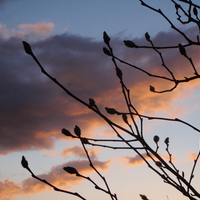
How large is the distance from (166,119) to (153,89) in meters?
0.98

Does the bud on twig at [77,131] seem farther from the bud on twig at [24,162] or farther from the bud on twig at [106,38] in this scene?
the bud on twig at [106,38]

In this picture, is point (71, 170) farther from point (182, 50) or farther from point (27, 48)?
point (182, 50)

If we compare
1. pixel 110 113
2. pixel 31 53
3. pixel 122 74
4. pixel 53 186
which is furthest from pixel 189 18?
pixel 53 186

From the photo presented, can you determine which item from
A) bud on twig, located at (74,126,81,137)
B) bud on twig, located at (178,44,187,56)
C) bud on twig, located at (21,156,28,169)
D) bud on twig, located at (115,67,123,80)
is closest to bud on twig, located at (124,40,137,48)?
bud on twig, located at (178,44,187,56)

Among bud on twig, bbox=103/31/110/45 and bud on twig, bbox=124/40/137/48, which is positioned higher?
bud on twig, bbox=124/40/137/48

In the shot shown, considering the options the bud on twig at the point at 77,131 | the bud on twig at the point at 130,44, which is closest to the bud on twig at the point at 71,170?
the bud on twig at the point at 77,131

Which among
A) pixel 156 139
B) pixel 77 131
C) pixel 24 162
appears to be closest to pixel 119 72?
A: pixel 77 131

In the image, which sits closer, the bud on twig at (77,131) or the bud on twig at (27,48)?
the bud on twig at (27,48)

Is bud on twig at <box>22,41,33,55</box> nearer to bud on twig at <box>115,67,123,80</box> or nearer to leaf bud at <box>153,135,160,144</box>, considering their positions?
bud on twig at <box>115,67,123,80</box>

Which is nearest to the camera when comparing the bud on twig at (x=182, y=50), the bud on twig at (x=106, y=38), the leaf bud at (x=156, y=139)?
the bud on twig at (x=106, y=38)

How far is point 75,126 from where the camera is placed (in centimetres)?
285

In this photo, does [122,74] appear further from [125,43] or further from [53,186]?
[53,186]

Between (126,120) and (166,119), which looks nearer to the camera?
(166,119)

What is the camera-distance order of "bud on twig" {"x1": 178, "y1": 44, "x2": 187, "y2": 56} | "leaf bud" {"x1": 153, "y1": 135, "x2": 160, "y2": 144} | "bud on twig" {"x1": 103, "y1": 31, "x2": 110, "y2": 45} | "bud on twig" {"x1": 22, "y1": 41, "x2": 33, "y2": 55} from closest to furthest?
"bud on twig" {"x1": 22, "y1": 41, "x2": 33, "y2": 55} < "bud on twig" {"x1": 103, "y1": 31, "x2": 110, "y2": 45} < "bud on twig" {"x1": 178, "y1": 44, "x2": 187, "y2": 56} < "leaf bud" {"x1": 153, "y1": 135, "x2": 160, "y2": 144}
